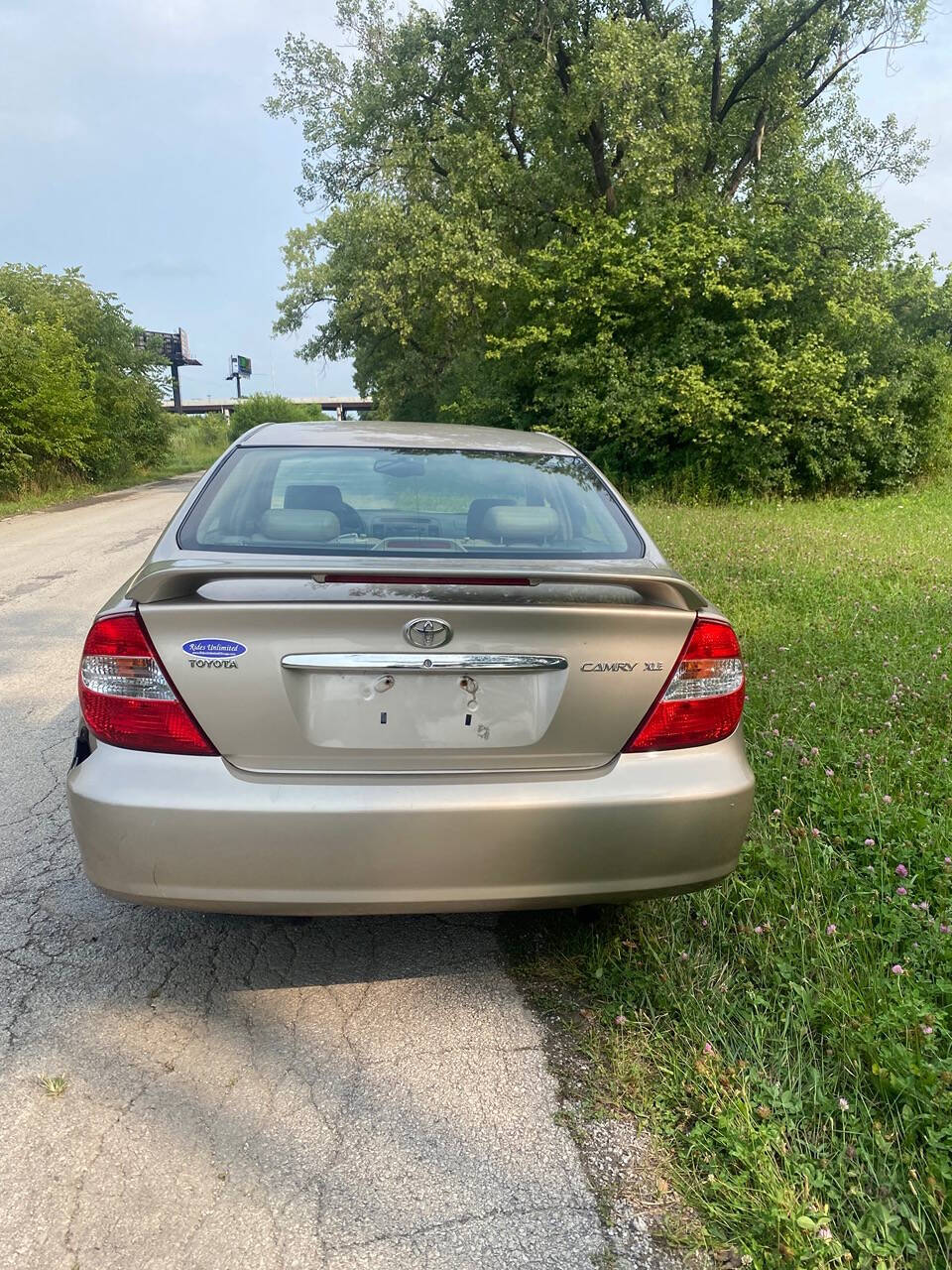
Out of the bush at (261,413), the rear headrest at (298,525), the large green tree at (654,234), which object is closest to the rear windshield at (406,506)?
the rear headrest at (298,525)

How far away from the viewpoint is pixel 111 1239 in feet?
5.77

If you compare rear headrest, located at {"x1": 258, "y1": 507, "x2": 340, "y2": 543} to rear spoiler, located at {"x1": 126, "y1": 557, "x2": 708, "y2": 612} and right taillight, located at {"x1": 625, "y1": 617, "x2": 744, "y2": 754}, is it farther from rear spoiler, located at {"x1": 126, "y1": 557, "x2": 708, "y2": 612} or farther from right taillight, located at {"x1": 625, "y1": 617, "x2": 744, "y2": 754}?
right taillight, located at {"x1": 625, "y1": 617, "x2": 744, "y2": 754}

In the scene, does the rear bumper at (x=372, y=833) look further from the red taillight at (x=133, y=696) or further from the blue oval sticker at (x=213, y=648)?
the blue oval sticker at (x=213, y=648)

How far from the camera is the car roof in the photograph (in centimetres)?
336

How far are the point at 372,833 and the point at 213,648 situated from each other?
0.58 metres

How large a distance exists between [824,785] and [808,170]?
56.8 ft

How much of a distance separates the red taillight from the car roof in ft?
4.18

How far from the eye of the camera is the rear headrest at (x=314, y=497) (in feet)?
9.72

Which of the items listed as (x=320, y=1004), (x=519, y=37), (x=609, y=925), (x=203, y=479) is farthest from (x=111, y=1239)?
(x=519, y=37)

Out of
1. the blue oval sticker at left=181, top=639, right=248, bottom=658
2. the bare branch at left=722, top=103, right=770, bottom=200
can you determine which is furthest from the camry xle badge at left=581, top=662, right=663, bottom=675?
the bare branch at left=722, top=103, right=770, bottom=200

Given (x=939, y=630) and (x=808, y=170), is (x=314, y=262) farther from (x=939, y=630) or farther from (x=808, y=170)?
(x=939, y=630)

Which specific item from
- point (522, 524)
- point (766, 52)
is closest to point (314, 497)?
point (522, 524)

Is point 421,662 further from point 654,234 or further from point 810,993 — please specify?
point 654,234

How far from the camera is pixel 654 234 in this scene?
1659 centimetres
